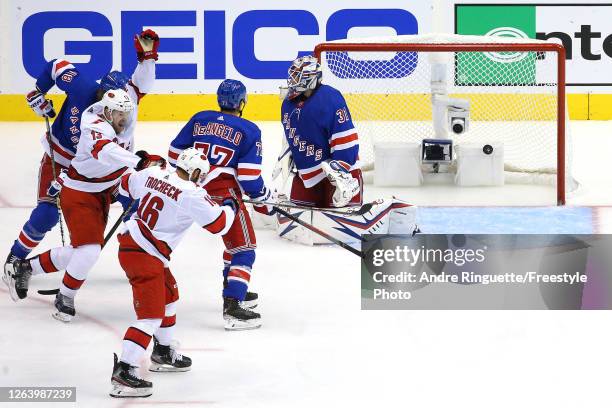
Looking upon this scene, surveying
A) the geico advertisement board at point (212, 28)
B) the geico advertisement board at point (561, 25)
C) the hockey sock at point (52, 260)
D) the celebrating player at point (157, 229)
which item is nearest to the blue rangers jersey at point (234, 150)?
the hockey sock at point (52, 260)

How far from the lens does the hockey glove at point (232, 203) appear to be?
5133 millimetres

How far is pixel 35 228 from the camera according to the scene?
5.68 metres

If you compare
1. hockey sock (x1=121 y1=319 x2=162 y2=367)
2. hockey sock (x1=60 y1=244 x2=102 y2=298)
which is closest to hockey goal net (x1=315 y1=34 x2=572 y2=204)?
hockey sock (x1=60 y1=244 x2=102 y2=298)

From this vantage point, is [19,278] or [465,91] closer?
[19,278]

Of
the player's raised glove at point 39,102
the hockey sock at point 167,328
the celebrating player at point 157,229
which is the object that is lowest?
the hockey sock at point 167,328

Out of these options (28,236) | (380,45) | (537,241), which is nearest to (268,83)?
(380,45)

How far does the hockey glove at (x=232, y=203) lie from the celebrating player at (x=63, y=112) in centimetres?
63

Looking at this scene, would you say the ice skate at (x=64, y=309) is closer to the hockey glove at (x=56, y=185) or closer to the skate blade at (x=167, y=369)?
the hockey glove at (x=56, y=185)

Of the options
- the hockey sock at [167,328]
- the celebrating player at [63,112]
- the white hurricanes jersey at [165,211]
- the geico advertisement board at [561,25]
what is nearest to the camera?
the white hurricanes jersey at [165,211]

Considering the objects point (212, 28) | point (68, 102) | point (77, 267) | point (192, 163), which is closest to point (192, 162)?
point (192, 163)

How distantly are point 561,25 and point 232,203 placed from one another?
21.7 ft

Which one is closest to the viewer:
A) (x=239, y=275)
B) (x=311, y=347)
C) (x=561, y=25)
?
(x=311, y=347)

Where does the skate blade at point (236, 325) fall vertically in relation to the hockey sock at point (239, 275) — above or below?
below

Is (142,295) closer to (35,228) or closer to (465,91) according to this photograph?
(35,228)
